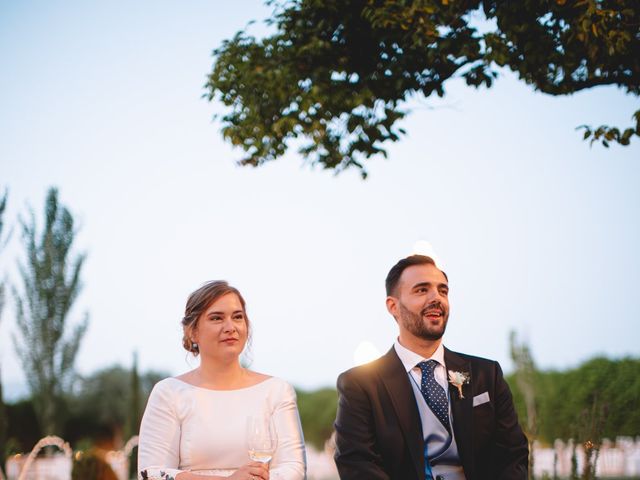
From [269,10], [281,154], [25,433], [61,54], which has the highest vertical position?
[61,54]

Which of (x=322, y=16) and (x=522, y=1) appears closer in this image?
(x=522, y=1)

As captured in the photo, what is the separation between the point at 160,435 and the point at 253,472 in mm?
752

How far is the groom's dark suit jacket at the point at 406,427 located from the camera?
434 centimetres

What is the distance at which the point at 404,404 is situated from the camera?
14.6 feet

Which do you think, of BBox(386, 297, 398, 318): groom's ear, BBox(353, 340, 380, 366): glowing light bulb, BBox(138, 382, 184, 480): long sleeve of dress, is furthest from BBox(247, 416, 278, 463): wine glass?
BBox(353, 340, 380, 366): glowing light bulb

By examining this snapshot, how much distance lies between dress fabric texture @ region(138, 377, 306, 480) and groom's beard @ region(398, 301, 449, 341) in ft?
2.69

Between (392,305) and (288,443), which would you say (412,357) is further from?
(288,443)

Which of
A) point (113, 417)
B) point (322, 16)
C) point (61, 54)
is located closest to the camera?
point (322, 16)

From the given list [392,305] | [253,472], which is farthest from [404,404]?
[253,472]

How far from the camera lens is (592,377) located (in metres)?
24.8

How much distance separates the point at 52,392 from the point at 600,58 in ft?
47.3

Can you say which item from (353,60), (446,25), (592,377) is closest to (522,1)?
(446,25)

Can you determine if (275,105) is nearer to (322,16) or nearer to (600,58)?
(322,16)

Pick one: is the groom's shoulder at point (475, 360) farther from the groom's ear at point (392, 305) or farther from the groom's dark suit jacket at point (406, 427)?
the groom's ear at point (392, 305)
